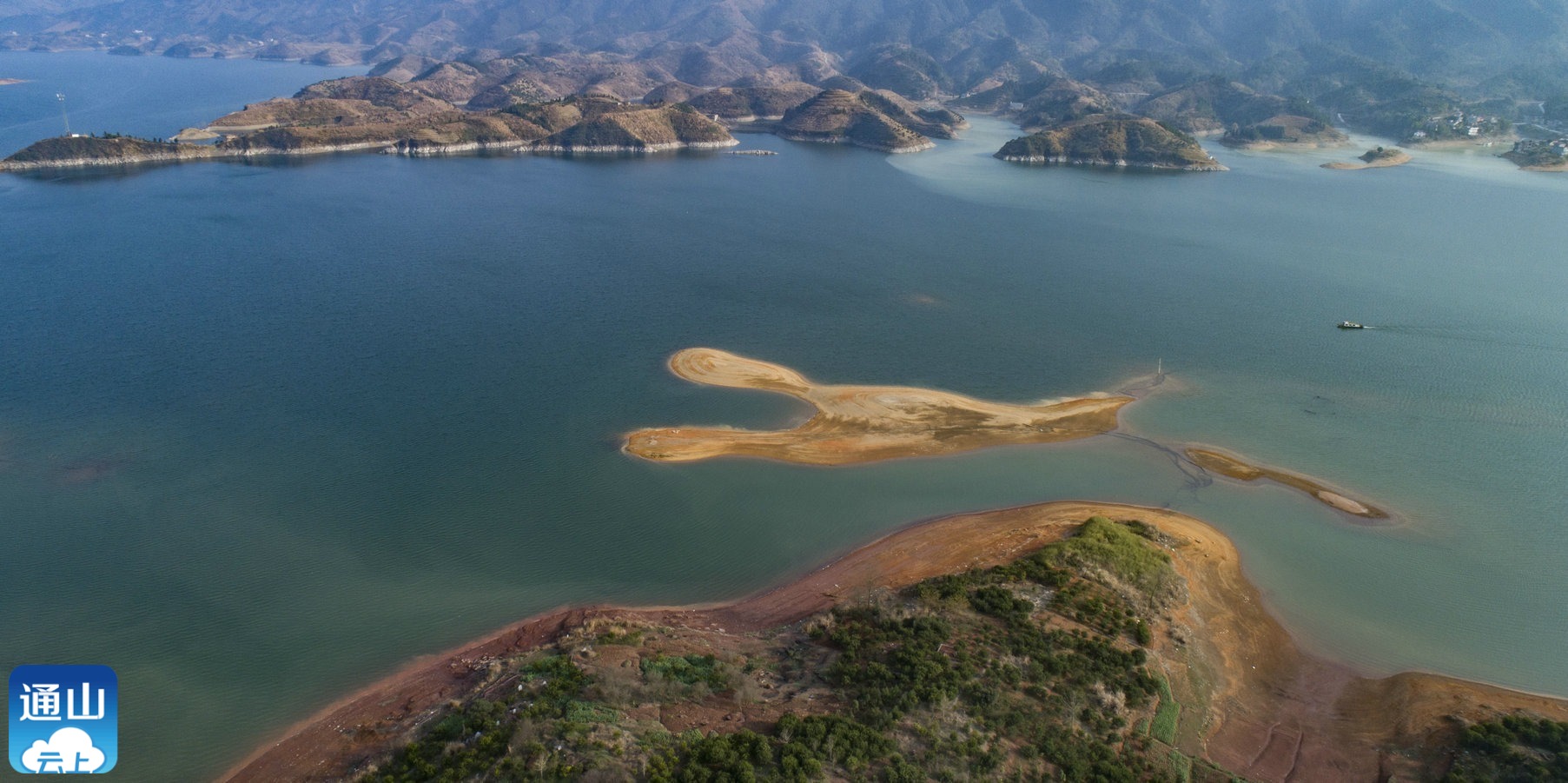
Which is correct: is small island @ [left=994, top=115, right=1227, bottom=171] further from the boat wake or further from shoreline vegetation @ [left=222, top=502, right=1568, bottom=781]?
shoreline vegetation @ [left=222, top=502, right=1568, bottom=781]

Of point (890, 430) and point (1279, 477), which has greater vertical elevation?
point (890, 430)

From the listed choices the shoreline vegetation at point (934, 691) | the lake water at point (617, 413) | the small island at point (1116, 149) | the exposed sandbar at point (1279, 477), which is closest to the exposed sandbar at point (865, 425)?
the lake water at point (617, 413)

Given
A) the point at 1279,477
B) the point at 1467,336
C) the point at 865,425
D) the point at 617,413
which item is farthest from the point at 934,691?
the point at 1467,336

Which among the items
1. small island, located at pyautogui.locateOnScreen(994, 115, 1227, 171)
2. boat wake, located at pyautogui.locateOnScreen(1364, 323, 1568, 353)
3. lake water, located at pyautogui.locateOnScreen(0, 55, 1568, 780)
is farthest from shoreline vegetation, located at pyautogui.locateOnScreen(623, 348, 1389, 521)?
small island, located at pyautogui.locateOnScreen(994, 115, 1227, 171)

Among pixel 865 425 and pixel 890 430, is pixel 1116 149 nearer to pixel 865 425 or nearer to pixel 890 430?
pixel 890 430

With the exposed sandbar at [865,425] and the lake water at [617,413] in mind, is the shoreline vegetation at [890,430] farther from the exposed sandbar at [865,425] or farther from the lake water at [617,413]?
the lake water at [617,413]

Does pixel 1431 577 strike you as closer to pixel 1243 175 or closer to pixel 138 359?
pixel 138 359
